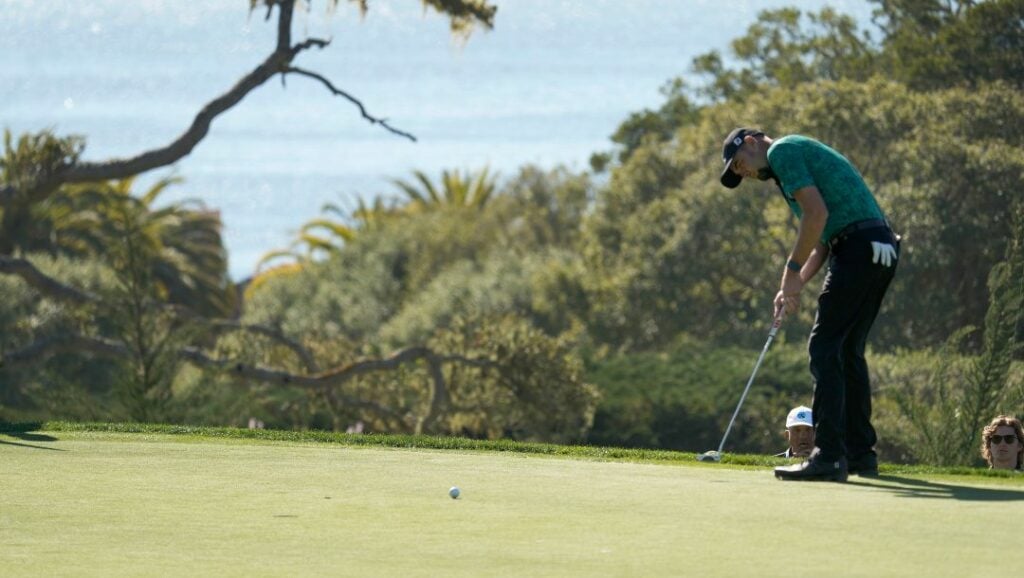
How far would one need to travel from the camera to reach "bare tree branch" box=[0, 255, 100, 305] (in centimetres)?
2758

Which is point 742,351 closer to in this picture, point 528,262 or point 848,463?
point 528,262

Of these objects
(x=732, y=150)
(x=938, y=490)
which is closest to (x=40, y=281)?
(x=732, y=150)

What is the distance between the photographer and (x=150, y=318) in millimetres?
23891

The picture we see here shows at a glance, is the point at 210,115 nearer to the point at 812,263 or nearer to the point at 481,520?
the point at 812,263

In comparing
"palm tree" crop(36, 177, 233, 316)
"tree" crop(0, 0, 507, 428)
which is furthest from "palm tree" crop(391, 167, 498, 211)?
"tree" crop(0, 0, 507, 428)

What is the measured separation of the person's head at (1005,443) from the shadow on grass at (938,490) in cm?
292

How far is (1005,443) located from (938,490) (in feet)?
12.3

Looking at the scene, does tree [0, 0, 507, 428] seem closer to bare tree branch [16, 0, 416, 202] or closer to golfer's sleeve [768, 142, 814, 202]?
bare tree branch [16, 0, 416, 202]

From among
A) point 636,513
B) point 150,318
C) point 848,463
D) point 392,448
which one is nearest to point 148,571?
point 636,513

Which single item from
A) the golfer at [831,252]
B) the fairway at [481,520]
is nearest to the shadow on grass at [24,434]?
the fairway at [481,520]

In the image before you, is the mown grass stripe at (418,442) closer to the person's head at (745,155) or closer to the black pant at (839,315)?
the black pant at (839,315)

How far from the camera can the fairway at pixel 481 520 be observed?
5.91m

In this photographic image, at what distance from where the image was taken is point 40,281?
92.0ft

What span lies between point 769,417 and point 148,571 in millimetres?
35621
